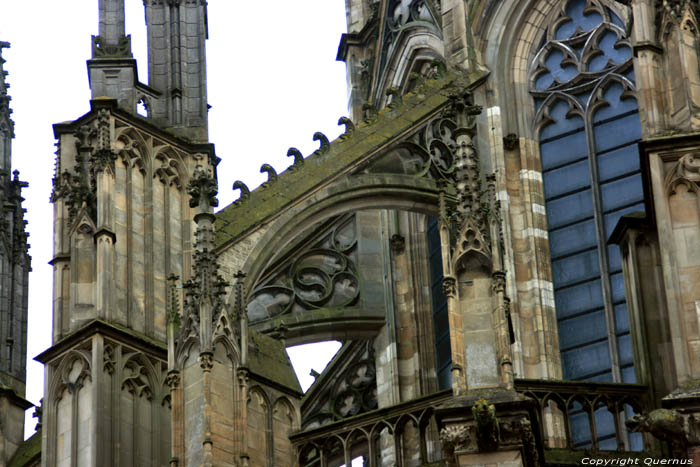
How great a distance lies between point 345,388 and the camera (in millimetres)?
31016

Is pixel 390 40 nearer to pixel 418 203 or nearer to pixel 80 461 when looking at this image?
pixel 418 203

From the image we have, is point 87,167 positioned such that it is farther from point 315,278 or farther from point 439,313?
point 439,313

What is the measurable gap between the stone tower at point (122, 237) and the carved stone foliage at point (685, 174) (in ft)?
18.6

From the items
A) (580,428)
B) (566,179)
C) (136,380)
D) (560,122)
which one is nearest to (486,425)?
(136,380)

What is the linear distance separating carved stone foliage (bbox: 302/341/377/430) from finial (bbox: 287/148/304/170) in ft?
13.4

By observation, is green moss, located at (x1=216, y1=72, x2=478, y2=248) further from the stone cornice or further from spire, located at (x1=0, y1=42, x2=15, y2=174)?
spire, located at (x1=0, y1=42, x2=15, y2=174)

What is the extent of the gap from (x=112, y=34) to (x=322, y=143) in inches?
106

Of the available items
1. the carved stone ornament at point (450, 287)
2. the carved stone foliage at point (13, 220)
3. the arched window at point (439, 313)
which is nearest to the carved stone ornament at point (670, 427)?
the carved stone ornament at point (450, 287)

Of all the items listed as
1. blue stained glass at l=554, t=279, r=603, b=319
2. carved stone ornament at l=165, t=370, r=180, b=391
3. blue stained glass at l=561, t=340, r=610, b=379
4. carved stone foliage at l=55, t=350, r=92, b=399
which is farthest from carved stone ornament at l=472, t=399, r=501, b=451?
blue stained glass at l=554, t=279, r=603, b=319

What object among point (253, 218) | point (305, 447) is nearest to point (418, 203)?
point (253, 218)

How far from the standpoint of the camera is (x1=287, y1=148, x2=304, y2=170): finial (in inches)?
1077

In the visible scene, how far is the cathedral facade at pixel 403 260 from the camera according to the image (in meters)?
23.2

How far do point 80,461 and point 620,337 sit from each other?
268 inches

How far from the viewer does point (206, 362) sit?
23547 mm
